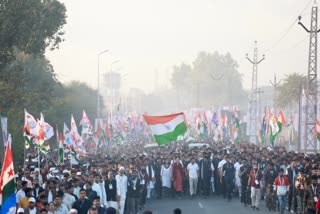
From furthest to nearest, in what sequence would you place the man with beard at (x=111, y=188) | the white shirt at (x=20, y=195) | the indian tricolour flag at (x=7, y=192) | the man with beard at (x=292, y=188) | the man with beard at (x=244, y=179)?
1. the man with beard at (x=244, y=179)
2. the man with beard at (x=292, y=188)
3. the man with beard at (x=111, y=188)
4. the white shirt at (x=20, y=195)
5. the indian tricolour flag at (x=7, y=192)

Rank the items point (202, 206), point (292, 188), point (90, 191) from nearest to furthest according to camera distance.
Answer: point (90, 191) → point (292, 188) → point (202, 206)

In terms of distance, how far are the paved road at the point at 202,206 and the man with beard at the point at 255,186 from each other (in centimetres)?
28

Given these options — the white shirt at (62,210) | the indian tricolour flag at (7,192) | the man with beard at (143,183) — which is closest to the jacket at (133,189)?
the man with beard at (143,183)

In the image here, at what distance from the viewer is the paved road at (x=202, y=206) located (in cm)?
2111

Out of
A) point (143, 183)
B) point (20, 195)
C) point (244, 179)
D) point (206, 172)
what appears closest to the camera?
point (20, 195)

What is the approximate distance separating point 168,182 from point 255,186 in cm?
429

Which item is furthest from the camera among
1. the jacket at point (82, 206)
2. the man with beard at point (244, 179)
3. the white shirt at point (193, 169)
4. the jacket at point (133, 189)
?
the white shirt at point (193, 169)

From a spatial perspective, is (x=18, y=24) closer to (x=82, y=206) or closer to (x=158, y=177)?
(x=158, y=177)

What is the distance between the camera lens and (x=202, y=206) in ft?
73.6

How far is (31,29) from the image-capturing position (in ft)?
90.0

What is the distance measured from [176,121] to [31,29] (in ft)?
21.9

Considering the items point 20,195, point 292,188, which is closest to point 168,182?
point 292,188

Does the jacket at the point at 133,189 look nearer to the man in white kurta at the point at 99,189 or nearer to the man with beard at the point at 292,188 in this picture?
the man in white kurta at the point at 99,189

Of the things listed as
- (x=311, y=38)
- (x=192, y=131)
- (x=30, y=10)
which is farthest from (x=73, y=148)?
(x=192, y=131)
